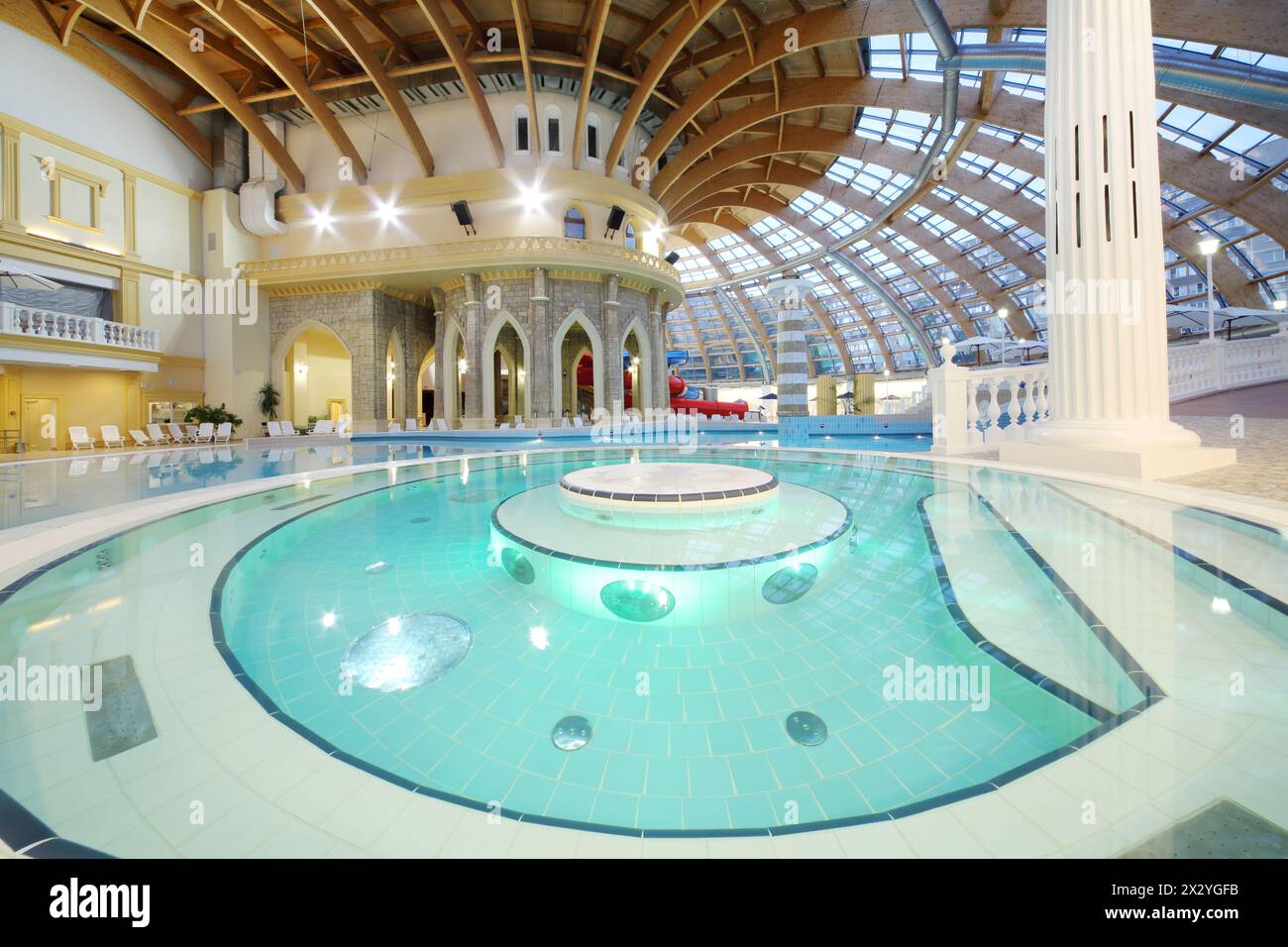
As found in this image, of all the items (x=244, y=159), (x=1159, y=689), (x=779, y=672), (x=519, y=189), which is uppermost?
(x=244, y=159)

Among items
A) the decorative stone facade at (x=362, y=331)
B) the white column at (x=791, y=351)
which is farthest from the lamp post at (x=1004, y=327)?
the decorative stone facade at (x=362, y=331)

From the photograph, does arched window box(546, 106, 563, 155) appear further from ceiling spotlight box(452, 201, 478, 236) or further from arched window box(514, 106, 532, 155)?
ceiling spotlight box(452, 201, 478, 236)

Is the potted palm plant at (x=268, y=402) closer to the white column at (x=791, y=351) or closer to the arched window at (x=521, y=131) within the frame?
the arched window at (x=521, y=131)

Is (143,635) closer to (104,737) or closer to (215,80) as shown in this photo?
(104,737)

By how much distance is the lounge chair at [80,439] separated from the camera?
550 inches

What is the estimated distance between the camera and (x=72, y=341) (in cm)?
1417

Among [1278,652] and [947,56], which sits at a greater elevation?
[947,56]

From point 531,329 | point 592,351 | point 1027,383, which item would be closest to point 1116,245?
point 1027,383

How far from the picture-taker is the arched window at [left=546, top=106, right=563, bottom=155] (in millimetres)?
17016
